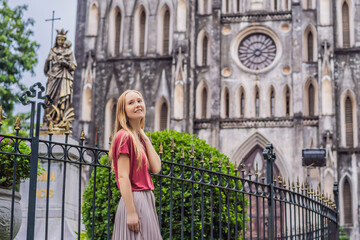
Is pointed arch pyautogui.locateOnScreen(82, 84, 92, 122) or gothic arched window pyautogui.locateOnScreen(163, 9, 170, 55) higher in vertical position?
gothic arched window pyautogui.locateOnScreen(163, 9, 170, 55)

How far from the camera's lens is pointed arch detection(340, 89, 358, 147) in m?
26.4

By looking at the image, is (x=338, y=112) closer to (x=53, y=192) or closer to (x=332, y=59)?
(x=332, y=59)

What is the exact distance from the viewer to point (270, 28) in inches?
1115

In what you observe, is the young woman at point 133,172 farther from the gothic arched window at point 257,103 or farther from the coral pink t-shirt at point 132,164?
the gothic arched window at point 257,103

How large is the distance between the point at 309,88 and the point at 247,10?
15.0 ft

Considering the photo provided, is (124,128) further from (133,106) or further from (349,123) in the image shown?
(349,123)

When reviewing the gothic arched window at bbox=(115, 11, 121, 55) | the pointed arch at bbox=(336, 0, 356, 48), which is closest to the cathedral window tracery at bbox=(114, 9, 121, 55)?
the gothic arched window at bbox=(115, 11, 121, 55)

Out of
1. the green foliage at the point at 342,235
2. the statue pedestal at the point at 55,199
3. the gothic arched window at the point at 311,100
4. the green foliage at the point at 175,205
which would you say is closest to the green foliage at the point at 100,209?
the green foliage at the point at 175,205

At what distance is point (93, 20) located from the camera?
29219 mm

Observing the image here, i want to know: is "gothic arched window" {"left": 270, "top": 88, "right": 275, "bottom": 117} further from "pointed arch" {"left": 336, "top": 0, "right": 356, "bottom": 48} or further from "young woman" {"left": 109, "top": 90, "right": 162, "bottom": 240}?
"young woman" {"left": 109, "top": 90, "right": 162, "bottom": 240}

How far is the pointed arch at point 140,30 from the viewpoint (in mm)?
28906

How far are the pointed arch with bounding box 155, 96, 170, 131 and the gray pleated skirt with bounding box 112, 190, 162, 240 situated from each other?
22581 millimetres

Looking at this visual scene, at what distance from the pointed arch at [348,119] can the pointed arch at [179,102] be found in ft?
21.7

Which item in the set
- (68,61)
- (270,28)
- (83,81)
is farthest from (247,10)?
(68,61)
